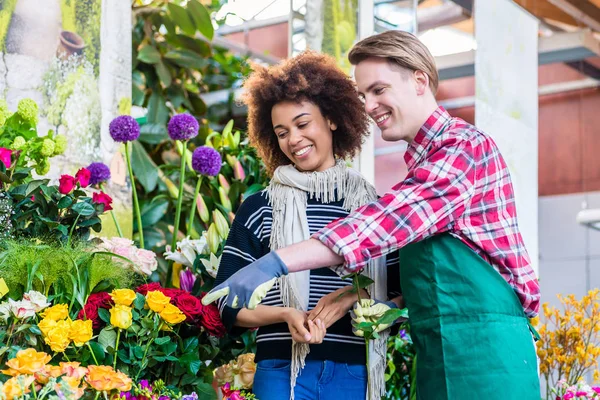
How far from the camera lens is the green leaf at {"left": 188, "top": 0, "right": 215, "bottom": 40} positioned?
375 cm

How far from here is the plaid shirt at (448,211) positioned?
1.38 meters

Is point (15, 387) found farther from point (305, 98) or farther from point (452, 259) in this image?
point (305, 98)

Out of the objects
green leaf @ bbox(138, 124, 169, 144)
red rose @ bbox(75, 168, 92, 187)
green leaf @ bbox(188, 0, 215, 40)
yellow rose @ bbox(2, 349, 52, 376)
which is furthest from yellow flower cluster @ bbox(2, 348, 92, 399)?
green leaf @ bbox(188, 0, 215, 40)

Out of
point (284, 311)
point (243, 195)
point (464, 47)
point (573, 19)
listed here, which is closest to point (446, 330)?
point (284, 311)

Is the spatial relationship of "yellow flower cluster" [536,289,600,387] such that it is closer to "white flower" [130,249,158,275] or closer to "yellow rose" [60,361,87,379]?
"white flower" [130,249,158,275]

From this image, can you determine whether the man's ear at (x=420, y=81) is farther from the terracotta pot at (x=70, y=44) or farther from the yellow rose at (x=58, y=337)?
the terracotta pot at (x=70, y=44)

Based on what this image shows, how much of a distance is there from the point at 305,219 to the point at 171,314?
0.36m

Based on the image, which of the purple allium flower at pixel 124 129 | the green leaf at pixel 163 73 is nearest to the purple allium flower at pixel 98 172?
the purple allium flower at pixel 124 129

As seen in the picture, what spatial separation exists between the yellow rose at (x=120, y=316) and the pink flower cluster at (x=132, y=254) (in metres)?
0.32

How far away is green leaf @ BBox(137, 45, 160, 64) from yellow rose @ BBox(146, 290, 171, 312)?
7.68 feet

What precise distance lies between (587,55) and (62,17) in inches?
152

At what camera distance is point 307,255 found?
1.37 meters

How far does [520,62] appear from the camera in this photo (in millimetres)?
3844

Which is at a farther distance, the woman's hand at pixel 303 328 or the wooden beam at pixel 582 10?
the wooden beam at pixel 582 10
